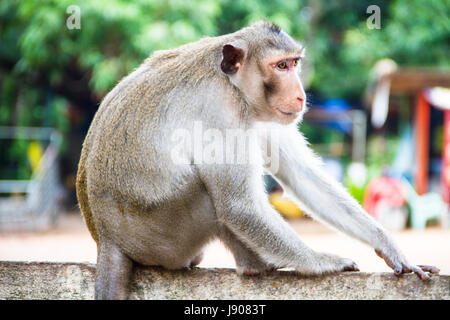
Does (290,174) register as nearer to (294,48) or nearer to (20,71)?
(294,48)

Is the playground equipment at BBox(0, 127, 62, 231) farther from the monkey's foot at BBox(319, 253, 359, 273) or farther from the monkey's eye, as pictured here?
the monkey's foot at BBox(319, 253, 359, 273)

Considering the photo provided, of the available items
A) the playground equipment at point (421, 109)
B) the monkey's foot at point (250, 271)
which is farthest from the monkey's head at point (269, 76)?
the playground equipment at point (421, 109)

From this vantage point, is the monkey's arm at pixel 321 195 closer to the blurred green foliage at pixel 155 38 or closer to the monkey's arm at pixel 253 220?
the monkey's arm at pixel 253 220

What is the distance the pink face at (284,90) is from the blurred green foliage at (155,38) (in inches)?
326

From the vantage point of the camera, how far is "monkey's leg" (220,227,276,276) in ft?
10.1

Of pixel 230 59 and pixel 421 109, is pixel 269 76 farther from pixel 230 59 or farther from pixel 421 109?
pixel 421 109

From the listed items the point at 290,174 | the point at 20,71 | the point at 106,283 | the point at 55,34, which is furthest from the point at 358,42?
the point at 106,283

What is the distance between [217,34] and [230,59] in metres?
10.7

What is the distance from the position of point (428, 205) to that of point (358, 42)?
550 cm

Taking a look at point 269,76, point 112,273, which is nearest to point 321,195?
point 269,76

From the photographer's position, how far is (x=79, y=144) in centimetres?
1881

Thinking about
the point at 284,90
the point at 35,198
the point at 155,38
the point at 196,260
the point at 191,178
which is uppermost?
the point at 155,38

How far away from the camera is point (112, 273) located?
3.02 metres

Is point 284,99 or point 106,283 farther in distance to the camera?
point 284,99
